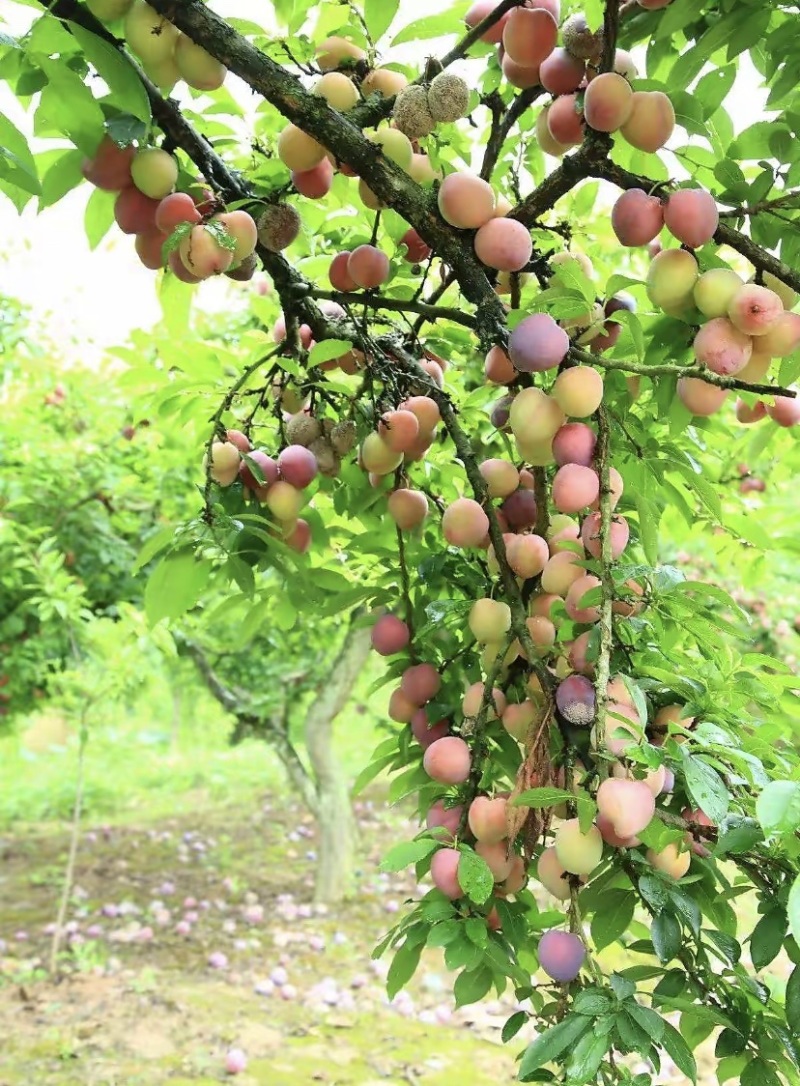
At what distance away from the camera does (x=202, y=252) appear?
33.8 inches

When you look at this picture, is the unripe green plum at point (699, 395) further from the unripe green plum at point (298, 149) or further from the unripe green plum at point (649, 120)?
the unripe green plum at point (298, 149)

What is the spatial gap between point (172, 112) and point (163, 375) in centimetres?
61

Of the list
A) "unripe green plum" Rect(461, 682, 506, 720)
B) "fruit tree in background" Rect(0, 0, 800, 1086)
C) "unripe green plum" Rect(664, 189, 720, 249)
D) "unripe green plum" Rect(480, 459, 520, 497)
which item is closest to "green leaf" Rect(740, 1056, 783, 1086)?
"fruit tree in background" Rect(0, 0, 800, 1086)

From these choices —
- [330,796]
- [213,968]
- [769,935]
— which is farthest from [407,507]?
[330,796]

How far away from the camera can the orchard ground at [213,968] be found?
8.63ft

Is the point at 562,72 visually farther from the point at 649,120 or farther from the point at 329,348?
the point at 329,348

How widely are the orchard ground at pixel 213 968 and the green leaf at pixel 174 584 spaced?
0.74 metres

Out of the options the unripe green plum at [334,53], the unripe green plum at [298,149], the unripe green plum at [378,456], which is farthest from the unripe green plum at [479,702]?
the unripe green plum at [334,53]

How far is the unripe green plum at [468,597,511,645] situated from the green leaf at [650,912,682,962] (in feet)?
0.96

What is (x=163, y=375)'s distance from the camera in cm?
149

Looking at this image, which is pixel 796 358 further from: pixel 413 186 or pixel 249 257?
pixel 249 257

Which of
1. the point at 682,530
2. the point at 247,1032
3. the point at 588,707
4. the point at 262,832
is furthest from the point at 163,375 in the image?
the point at 262,832

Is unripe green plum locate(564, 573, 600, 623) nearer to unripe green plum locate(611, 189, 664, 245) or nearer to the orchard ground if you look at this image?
unripe green plum locate(611, 189, 664, 245)

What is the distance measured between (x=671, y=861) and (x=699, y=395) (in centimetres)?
41
